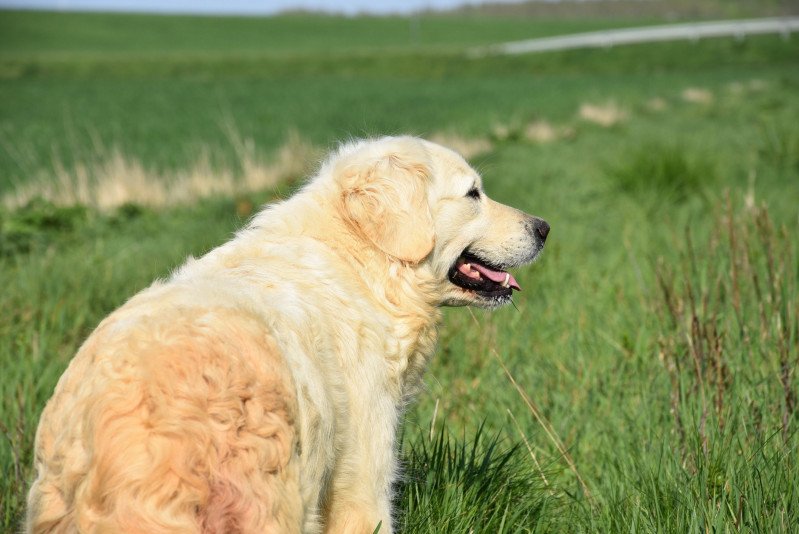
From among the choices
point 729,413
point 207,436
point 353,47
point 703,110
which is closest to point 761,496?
point 729,413

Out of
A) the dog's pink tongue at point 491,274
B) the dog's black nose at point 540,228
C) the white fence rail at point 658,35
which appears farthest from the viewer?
the white fence rail at point 658,35

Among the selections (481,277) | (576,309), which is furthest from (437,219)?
(576,309)

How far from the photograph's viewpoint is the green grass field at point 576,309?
2.96m

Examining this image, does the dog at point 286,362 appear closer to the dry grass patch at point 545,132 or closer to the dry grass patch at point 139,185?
the dry grass patch at point 139,185

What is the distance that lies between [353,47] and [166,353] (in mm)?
77069

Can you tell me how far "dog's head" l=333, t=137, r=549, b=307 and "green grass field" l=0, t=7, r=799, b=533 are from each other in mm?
451

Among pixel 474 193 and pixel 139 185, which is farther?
pixel 139 185

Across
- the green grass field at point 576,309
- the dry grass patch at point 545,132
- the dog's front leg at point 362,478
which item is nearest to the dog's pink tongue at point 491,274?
the green grass field at point 576,309

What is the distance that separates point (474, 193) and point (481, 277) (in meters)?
0.37

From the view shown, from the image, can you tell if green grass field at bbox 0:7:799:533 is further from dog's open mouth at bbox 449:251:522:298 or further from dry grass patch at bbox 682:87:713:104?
dry grass patch at bbox 682:87:713:104

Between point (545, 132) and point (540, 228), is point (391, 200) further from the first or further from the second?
point (545, 132)

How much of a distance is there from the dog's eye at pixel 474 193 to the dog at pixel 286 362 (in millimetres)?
12

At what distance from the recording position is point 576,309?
540 centimetres

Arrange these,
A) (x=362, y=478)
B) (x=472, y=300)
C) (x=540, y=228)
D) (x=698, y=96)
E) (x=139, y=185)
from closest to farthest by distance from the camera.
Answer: (x=362, y=478)
(x=472, y=300)
(x=540, y=228)
(x=139, y=185)
(x=698, y=96)
